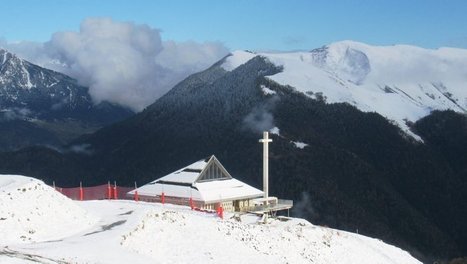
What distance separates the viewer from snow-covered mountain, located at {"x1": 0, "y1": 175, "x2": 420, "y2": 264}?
3678cm

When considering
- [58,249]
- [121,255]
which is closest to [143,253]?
[121,255]

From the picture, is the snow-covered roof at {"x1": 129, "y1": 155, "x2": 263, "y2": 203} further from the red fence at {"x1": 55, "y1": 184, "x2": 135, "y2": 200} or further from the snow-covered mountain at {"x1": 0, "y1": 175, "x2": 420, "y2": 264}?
the snow-covered mountain at {"x1": 0, "y1": 175, "x2": 420, "y2": 264}

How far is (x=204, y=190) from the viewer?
7325 centimetres

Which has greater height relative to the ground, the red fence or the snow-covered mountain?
the red fence

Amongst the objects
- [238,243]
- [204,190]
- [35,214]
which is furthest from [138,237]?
[204,190]

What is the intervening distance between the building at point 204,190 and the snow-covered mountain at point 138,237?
18669 millimetres

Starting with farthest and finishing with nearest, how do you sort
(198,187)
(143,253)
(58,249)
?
(198,187)
(143,253)
(58,249)

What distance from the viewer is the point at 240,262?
41344mm

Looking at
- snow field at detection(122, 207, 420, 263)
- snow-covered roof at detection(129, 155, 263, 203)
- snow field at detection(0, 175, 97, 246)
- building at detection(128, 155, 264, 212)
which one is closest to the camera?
snow field at detection(0, 175, 97, 246)

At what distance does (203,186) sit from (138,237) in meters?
32.7

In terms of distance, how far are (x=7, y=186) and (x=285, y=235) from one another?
20402 mm

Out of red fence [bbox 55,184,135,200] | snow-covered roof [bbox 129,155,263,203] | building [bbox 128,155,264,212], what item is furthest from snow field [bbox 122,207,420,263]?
red fence [bbox 55,184,135,200]

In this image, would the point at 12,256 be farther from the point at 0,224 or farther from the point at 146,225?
the point at 146,225

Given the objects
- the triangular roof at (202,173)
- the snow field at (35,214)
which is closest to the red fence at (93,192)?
the triangular roof at (202,173)
